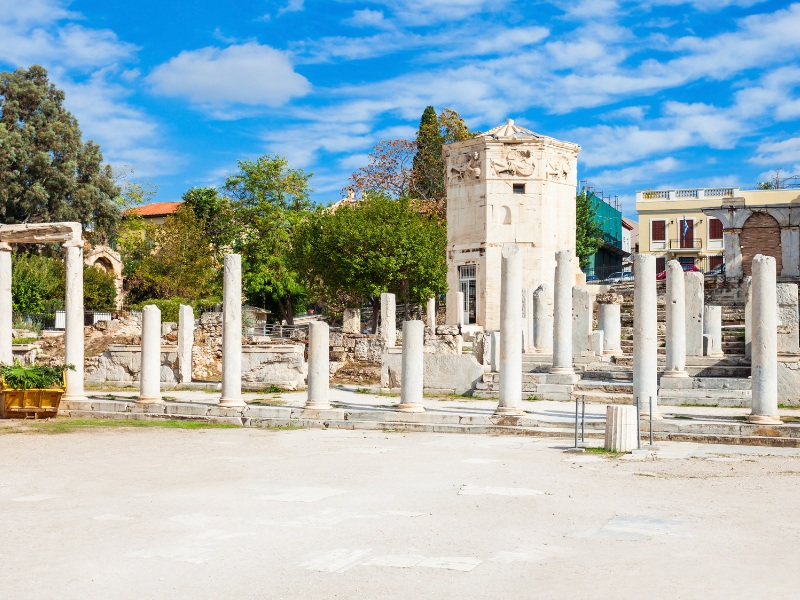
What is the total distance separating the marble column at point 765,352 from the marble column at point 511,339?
→ 4.34m

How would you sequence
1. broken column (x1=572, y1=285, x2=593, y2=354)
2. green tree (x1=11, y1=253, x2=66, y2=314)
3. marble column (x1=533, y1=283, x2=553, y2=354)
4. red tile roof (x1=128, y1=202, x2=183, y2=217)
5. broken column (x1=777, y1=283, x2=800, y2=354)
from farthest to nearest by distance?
red tile roof (x1=128, y1=202, x2=183, y2=217) < green tree (x1=11, y1=253, x2=66, y2=314) < broken column (x1=572, y1=285, x2=593, y2=354) < marble column (x1=533, y1=283, x2=553, y2=354) < broken column (x1=777, y1=283, x2=800, y2=354)

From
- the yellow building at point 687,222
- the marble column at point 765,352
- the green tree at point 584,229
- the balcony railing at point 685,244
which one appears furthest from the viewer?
the balcony railing at point 685,244

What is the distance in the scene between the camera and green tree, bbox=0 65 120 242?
163 ft

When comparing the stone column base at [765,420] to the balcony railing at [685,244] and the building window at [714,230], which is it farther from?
the building window at [714,230]

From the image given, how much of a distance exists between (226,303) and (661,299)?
72.4ft

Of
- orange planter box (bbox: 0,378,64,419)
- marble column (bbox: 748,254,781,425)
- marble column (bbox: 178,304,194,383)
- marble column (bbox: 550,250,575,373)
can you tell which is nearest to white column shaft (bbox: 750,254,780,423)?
marble column (bbox: 748,254,781,425)

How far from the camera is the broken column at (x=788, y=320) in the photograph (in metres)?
22.9

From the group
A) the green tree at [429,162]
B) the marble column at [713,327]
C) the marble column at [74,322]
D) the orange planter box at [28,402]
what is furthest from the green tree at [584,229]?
the orange planter box at [28,402]

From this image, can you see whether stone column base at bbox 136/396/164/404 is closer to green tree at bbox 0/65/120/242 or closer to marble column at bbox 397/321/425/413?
marble column at bbox 397/321/425/413

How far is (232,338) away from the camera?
19281mm

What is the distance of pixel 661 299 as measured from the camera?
36.2 metres

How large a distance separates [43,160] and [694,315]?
3900cm

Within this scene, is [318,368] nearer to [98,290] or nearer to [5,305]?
[5,305]

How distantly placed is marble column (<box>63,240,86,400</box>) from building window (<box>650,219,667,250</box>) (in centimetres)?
4606
